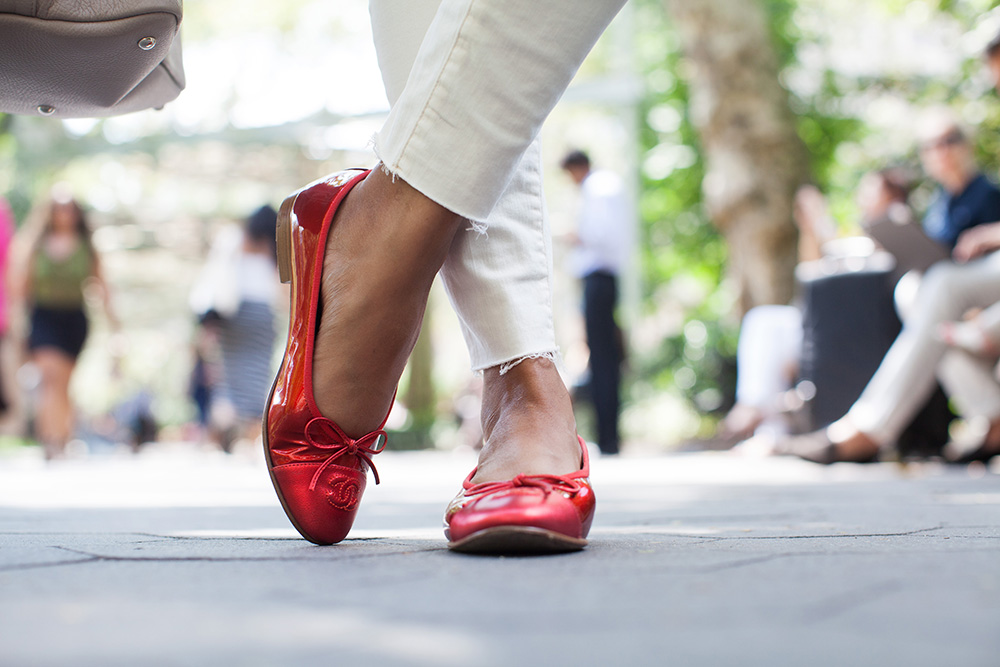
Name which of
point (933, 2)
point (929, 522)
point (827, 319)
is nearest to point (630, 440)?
point (933, 2)

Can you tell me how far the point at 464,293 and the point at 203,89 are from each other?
1795 centimetres

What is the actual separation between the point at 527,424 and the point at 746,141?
9746mm

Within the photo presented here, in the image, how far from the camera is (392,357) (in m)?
1.54

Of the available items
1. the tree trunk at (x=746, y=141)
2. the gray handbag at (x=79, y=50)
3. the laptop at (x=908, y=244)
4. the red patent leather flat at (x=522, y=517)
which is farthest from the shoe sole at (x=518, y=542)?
the tree trunk at (x=746, y=141)

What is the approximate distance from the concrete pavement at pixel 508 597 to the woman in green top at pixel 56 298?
5132mm

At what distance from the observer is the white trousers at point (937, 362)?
4758 mm

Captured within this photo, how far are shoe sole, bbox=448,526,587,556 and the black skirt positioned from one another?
19.6 ft

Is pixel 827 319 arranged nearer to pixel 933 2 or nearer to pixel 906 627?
pixel 906 627

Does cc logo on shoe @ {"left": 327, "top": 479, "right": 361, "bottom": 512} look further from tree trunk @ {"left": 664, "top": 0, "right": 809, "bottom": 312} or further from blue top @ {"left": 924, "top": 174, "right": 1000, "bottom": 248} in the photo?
tree trunk @ {"left": 664, "top": 0, "right": 809, "bottom": 312}

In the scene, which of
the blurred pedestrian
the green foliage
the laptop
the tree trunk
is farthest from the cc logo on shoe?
the green foliage

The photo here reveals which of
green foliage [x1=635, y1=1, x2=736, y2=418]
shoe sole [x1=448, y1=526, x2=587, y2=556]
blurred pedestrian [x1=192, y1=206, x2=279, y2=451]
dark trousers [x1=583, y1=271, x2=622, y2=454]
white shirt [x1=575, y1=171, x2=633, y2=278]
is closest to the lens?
shoe sole [x1=448, y1=526, x2=587, y2=556]

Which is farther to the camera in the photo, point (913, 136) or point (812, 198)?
point (913, 136)

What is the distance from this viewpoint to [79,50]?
155 centimetres

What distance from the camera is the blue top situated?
511cm
